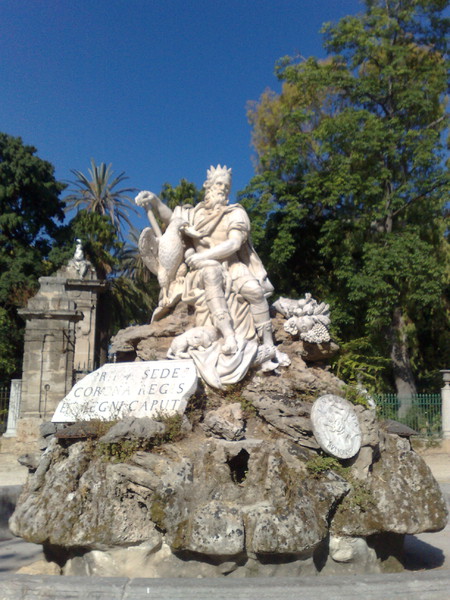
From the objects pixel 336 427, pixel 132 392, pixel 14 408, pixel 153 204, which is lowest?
pixel 14 408

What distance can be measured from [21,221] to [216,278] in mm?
17245

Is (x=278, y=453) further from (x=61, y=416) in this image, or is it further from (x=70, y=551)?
(x=61, y=416)

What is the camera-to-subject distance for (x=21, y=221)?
2234cm

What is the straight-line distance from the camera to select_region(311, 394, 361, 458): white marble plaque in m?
5.27

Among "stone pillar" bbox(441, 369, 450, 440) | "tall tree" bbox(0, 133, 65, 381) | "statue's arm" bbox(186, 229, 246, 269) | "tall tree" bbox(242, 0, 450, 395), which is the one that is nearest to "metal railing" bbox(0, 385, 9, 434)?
"tall tree" bbox(0, 133, 65, 381)

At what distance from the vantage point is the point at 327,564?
4.82 metres

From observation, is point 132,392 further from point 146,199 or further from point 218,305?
point 146,199

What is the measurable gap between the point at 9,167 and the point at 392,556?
2065cm

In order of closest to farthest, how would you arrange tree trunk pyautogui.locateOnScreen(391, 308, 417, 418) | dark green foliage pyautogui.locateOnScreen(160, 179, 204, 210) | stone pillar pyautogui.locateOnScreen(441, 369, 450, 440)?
stone pillar pyautogui.locateOnScreen(441, 369, 450, 440) → tree trunk pyautogui.locateOnScreen(391, 308, 417, 418) → dark green foliage pyautogui.locateOnScreen(160, 179, 204, 210)

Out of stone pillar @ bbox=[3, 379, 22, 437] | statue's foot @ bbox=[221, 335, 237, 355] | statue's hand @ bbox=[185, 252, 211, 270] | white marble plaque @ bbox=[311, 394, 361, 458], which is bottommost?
stone pillar @ bbox=[3, 379, 22, 437]

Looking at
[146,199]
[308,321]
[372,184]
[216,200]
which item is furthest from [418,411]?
[146,199]

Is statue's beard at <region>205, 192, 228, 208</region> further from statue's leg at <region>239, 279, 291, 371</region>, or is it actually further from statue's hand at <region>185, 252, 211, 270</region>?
statue's leg at <region>239, 279, 291, 371</region>

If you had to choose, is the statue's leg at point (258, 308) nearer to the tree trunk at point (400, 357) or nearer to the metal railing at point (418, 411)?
the metal railing at point (418, 411)

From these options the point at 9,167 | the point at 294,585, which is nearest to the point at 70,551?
the point at 294,585
